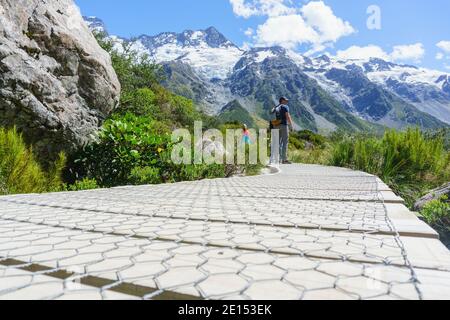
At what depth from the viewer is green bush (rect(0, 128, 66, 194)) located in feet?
16.0

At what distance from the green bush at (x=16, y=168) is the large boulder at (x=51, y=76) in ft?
1.55

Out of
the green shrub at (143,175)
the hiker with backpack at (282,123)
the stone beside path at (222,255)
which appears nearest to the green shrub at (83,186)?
the green shrub at (143,175)

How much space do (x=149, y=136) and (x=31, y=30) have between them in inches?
101

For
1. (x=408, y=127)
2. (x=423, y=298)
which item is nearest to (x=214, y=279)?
(x=423, y=298)

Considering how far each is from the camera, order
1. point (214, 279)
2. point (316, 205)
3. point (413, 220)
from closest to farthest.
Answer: point (214, 279) → point (413, 220) → point (316, 205)

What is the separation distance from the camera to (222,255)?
1518 millimetres

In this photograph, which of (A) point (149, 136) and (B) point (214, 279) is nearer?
(B) point (214, 279)

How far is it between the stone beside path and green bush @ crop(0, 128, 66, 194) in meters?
2.45

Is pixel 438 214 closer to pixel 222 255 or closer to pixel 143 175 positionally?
pixel 222 255

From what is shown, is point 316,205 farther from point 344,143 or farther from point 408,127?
point 344,143

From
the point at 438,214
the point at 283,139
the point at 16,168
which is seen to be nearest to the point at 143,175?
the point at 16,168

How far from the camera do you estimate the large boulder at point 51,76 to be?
556 centimetres

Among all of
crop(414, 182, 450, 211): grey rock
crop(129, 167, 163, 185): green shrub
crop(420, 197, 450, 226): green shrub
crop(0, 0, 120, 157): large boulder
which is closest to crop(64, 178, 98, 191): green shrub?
crop(129, 167, 163, 185): green shrub
